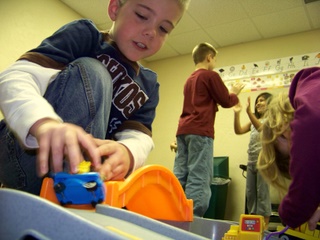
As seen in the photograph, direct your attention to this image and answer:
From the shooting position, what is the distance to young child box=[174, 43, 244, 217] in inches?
56.8

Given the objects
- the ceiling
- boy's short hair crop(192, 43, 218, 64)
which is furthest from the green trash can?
the ceiling

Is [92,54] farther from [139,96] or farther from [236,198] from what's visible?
[236,198]

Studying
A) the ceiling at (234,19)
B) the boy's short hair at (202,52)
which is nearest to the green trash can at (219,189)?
the boy's short hair at (202,52)

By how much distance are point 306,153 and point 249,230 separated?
0.26 m

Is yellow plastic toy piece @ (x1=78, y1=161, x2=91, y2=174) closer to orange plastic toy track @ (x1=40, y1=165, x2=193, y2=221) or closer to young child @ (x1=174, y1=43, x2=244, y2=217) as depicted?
orange plastic toy track @ (x1=40, y1=165, x2=193, y2=221)

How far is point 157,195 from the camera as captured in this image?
688 millimetres

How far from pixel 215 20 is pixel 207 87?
1.08 m

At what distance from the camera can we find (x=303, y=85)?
0.75 m

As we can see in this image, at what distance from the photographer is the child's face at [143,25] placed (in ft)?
2.35

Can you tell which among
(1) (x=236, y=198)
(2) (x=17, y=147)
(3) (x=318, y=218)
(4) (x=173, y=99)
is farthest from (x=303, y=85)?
(4) (x=173, y=99)

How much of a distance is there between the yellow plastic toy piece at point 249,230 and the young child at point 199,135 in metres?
0.57

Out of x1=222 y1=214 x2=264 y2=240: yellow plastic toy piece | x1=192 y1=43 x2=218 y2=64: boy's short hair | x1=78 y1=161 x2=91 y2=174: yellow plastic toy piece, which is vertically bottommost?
x1=222 y1=214 x2=264 y2=240: yellow plastic toy piece

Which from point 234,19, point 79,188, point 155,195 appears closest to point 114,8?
point 155,195

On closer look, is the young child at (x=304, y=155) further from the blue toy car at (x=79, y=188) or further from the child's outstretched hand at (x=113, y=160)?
the blue toy car at (x=79, y=188)
